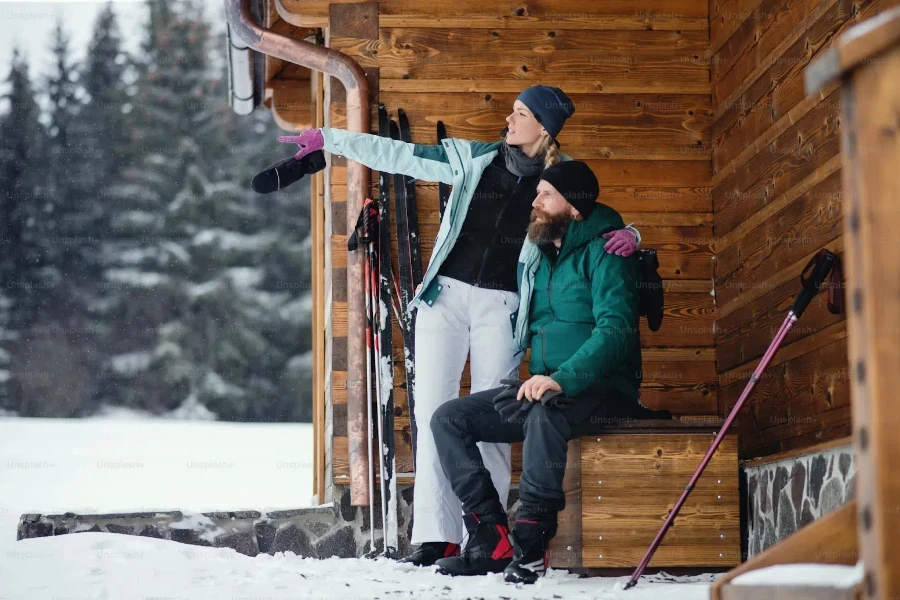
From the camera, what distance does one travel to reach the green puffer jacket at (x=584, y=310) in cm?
362

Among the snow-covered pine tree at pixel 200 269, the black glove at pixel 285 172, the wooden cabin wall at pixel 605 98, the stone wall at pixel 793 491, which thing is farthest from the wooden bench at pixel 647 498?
the snow-covered pine tree at pixel 200 269

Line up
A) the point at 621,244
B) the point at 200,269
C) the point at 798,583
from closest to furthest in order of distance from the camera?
the point at 798,583 → the point at 621,244 → the point at 200,269

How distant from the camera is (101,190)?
19.8 meters

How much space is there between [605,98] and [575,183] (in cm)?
137

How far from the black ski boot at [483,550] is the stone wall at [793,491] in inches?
38.2

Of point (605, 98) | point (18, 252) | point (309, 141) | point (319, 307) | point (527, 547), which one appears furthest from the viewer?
point (18, 252)

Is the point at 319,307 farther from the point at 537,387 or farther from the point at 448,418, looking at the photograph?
the point at 537,387

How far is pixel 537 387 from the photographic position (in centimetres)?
359

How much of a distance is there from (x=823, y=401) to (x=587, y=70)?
200 centimetres

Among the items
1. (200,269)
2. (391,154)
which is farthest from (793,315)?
(200,269)

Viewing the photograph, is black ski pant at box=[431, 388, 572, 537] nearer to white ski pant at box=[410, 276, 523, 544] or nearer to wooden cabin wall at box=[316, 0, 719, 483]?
white ski pant at box=[410, 276, 523, 544]

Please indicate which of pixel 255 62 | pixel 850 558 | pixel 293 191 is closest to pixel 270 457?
pixel 255 62

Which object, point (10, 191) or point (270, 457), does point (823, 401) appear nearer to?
point (270, 457)

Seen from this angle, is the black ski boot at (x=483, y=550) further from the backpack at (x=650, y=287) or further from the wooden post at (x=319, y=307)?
the wooden post at (x=319, y=307)
